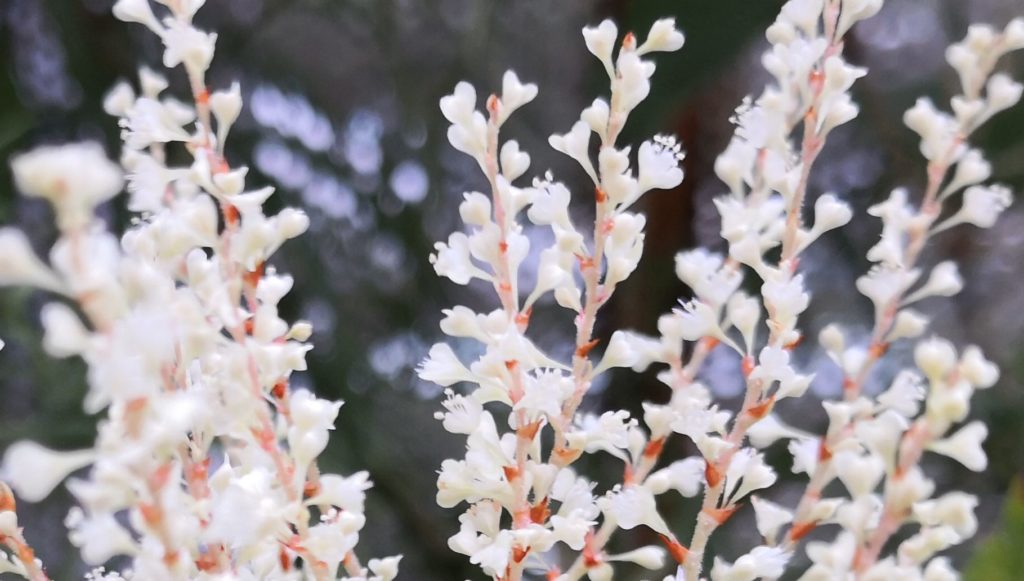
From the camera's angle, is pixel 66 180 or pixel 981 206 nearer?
pixel 66 180

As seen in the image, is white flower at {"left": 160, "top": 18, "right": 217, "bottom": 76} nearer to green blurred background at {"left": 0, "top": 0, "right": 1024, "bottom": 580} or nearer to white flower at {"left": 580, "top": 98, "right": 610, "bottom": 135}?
white flower at {"left": 580, "top": 98, "right": 610, "bottom": 135}

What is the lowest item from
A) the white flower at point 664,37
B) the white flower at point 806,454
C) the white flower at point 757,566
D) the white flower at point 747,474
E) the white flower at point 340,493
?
the white flower at point 340,493

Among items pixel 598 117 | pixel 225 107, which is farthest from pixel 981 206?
pixel 225 107

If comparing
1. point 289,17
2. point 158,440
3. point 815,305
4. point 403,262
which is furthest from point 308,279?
point 158,440

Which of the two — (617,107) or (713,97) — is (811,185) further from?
(617,107)

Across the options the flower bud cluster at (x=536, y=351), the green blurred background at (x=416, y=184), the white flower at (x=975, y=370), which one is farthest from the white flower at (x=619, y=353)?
the green blurred background at (x=416, y=184)

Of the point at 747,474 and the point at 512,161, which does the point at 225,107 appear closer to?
the point at 512,161

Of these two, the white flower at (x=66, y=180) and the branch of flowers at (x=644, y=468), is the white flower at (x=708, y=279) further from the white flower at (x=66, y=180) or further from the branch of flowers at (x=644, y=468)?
the white flower at (x=66, y=180)
